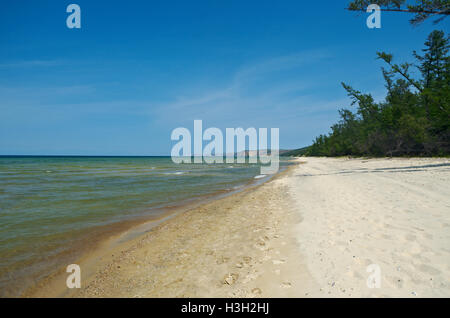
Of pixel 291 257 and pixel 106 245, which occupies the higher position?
pixel 291 257

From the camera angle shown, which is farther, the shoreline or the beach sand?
the shoreline

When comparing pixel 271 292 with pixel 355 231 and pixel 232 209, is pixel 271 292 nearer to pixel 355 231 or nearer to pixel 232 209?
pixel 355 231

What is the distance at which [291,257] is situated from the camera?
4188 mm

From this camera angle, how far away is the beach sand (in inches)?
126

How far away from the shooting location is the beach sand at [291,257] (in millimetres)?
3211

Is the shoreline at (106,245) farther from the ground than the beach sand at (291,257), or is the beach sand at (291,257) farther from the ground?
the beach sand at (291,257)

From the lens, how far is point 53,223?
7812 mm

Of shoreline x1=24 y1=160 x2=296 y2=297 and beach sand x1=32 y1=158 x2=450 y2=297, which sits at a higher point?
beach sand x1=32 y1=158 x2=450 y2=297

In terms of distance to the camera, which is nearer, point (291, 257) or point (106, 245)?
point (291, 257)

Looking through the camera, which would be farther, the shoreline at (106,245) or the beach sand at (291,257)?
the shoreline at (106,245)
